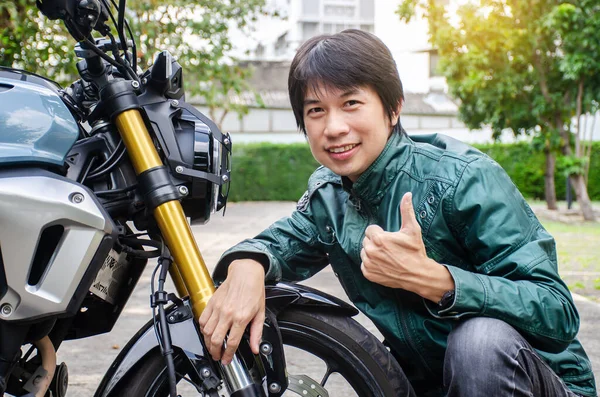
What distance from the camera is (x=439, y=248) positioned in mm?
1837

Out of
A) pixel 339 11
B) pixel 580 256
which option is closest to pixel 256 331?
pixel 580 256

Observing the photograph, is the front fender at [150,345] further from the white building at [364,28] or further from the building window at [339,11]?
the building window at [339,11]

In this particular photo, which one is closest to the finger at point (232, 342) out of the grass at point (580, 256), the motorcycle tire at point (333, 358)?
the motorcycle tire at point (333, 358)

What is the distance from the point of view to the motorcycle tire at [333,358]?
1658 millimetres

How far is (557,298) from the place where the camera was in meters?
1.66

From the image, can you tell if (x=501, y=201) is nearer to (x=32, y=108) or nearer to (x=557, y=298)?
(x=557, y=298)

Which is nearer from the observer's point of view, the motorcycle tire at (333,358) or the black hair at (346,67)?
the motorcycle tire at (333,358)

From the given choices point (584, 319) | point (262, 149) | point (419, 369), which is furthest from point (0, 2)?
point (262, 149)

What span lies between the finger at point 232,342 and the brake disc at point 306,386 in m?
0.31

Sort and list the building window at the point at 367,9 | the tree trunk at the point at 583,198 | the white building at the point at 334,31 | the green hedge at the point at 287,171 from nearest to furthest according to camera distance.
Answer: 1. the tree trunk at the point at 583,198
2. the green hedge at the point at 287,171
3. the white building at the point at 334,31
4. the building window at the point at 367,9

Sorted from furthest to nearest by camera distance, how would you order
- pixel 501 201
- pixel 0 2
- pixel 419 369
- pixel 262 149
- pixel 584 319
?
pixel 262 149
pixel 0 2
pixel 584 319
pixel 419 369
pixel 501 201

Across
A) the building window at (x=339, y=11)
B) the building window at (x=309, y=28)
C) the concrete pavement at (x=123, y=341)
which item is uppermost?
the building window at (x=339, y=11)

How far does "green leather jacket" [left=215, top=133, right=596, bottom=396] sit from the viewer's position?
5.43 feet

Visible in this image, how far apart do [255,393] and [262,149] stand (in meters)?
21.3
